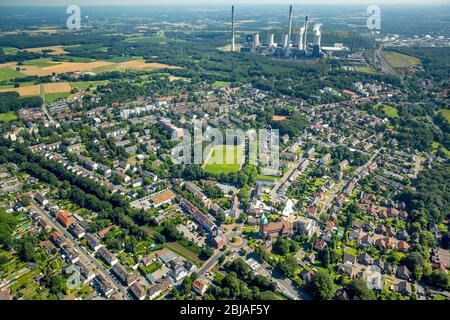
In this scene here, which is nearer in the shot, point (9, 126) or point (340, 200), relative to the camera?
point (340, 200)

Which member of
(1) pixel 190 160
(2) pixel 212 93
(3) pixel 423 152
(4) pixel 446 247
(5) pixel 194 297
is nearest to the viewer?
(5) pixel 194 297

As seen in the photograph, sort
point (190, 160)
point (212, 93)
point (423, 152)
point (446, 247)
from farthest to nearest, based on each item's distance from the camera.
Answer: point (212, 93) → point (423, 152) → point (190, 160) → point (446, 247)

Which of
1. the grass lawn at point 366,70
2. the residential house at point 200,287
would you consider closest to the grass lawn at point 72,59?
the grass lawn at point 366,70

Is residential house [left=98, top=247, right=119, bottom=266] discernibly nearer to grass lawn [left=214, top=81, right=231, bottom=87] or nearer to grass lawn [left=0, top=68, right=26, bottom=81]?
grass lawn [left=214, top=81, right=231, bottom=87]

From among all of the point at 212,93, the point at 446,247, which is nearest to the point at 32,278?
the point at 446,247

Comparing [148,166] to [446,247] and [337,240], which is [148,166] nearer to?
[337,240]

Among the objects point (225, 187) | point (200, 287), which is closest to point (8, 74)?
point (225, 187)

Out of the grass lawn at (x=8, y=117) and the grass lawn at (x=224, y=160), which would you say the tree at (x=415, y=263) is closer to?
the grass lawn at (x=224, y=160)
